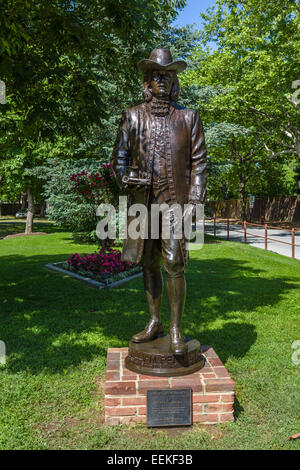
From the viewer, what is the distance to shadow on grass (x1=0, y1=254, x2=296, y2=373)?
4.92 meters

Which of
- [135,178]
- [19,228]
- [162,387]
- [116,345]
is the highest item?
[135,178]

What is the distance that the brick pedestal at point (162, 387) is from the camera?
333 cm

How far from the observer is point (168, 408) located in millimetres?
3309

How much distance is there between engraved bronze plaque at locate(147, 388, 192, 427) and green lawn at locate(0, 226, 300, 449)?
9 cm

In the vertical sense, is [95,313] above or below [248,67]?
below

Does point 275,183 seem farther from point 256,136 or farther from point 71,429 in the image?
point 71,429

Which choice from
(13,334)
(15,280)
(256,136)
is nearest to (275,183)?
(256,136)

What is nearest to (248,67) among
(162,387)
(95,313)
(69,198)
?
(69,198)

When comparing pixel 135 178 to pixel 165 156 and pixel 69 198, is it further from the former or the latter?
pixel 69 198

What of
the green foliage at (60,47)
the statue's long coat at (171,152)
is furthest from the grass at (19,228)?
the statue's long coat at (171,152)

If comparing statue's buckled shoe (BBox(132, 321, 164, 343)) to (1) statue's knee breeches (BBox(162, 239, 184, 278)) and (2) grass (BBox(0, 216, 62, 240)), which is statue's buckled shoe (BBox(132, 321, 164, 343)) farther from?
(2) grass (BBox(0, 216, 62, 240))

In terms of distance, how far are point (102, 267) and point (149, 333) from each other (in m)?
5.90
